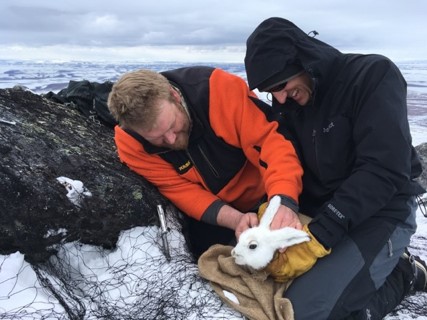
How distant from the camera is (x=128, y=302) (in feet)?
9.48

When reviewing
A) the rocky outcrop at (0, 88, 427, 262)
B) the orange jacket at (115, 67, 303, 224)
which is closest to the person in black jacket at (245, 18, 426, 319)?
the orange jacket at (115, 67, 303, 224)

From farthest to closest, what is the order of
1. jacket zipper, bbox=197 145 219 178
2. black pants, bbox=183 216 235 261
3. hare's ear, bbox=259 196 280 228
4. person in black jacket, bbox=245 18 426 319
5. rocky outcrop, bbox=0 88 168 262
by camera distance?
black pants, bbox=183 216 235 261 < jacket zipper, bbox=197 145 219 178 < rocky outcrop, bbox=0 88 168 262 < hare's ear, bbox=259 196 280 228 < person in black jacket, bbox=245 18 426 319

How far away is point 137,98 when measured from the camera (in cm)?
284

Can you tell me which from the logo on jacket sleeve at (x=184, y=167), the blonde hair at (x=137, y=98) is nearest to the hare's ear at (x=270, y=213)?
the logo on jacket sleeve at (x=184, y=167)

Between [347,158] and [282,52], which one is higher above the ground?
[282,52]

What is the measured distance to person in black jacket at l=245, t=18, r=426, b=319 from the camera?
263 centimetres

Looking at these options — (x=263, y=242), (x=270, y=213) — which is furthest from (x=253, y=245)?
(x=270, y=213)

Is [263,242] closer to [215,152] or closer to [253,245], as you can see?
[253,245]

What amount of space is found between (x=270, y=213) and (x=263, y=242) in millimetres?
222

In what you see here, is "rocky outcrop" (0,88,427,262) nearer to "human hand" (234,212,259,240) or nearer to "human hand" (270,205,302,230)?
"human hand" (234,212,259,240)

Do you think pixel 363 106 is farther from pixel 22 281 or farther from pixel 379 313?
pixel 22 281

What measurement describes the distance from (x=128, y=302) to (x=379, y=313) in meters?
1.85

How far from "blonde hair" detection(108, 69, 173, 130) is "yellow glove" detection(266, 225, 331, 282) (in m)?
1.29

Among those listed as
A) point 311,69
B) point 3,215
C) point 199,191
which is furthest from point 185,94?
point 3,215
